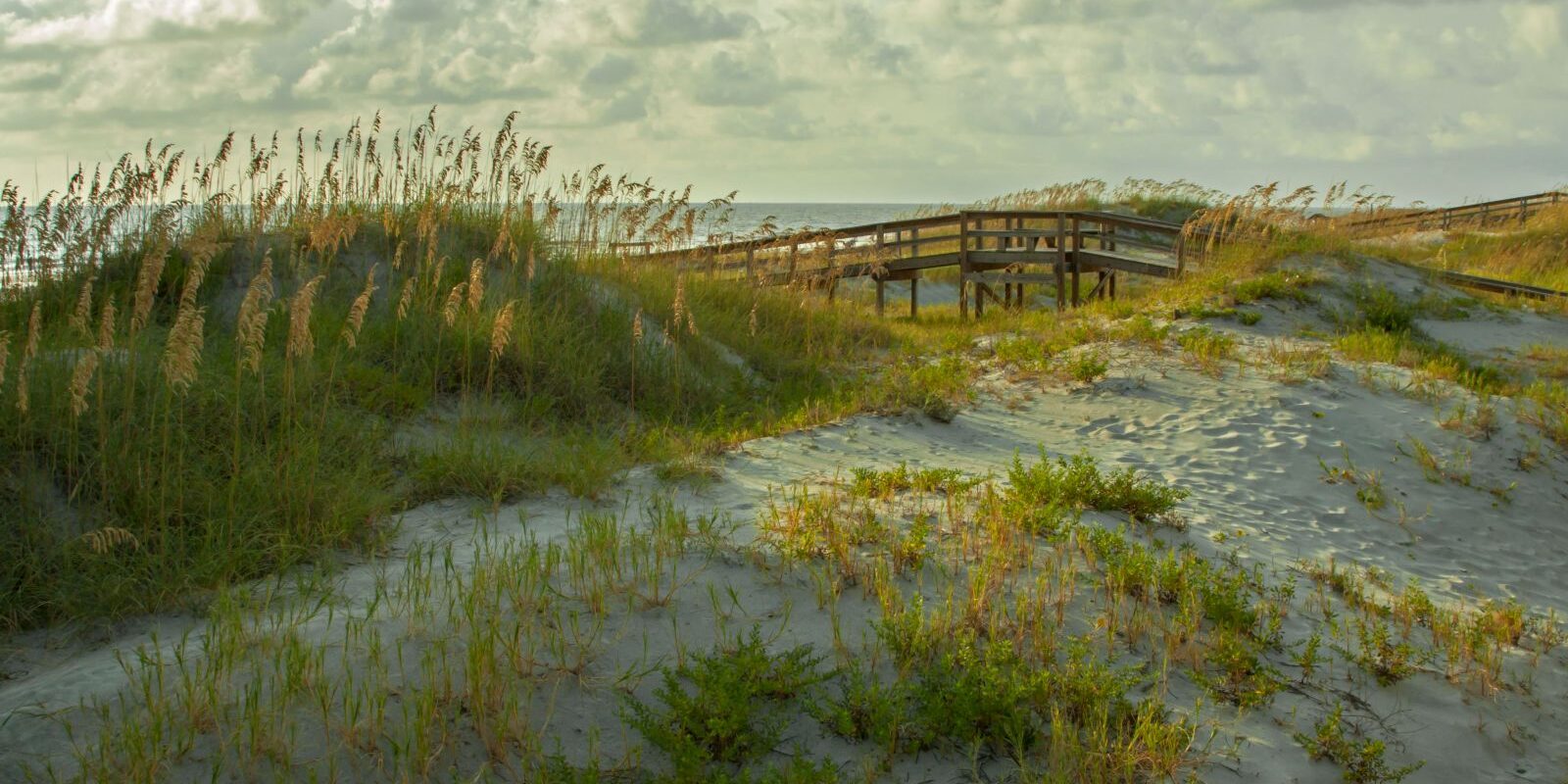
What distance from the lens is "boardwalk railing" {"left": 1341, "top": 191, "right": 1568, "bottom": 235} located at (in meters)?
27.2

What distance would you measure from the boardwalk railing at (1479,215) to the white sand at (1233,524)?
16.5 m

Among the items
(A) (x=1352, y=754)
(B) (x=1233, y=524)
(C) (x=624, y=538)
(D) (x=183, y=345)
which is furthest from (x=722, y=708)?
(B) (x=1233, y=524)

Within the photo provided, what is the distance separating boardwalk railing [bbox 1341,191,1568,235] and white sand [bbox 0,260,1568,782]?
651 inches

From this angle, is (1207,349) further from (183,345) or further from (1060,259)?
(183,345)

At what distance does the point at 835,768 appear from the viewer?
3.95m

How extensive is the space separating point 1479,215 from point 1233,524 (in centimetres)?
2846

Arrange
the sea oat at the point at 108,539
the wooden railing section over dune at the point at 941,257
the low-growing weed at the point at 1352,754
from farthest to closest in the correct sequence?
the wooden railing section over dune at the point at 941,257 → the sea oat at the point at 108,539 → the low-growing weed at the point at 1352,754

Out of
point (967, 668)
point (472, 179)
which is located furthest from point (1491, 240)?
point (967, 668)

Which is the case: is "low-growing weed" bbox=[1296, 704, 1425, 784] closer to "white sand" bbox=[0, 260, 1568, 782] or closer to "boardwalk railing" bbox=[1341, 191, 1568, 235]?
"white sand" bbox=[0, 260, 1568, 782]

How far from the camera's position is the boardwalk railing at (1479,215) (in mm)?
27203

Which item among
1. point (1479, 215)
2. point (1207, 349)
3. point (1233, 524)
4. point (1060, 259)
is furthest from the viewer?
point (1479, 215)

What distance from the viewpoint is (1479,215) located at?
29688 millimetres

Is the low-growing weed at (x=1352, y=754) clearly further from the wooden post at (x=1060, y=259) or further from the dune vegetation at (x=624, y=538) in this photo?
the wooden post at (x=1060, y=259)

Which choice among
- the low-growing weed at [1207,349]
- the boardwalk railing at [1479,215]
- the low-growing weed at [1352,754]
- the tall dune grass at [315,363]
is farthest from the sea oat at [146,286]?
the boardwalk railing at [1479,215]
